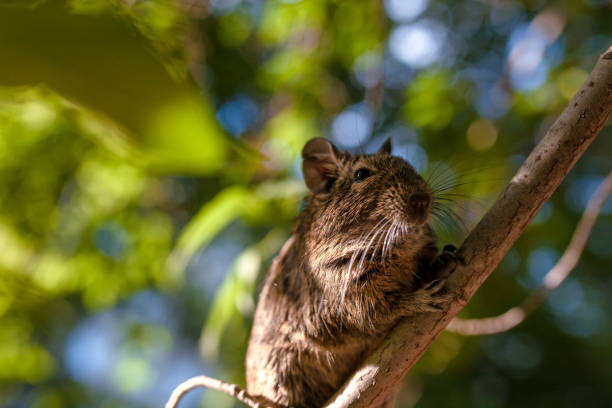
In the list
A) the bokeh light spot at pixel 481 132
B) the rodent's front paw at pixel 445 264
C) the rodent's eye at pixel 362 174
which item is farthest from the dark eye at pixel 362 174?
the bokeh light spot at pixel 481 132

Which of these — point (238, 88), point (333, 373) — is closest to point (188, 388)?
point (333, 373)

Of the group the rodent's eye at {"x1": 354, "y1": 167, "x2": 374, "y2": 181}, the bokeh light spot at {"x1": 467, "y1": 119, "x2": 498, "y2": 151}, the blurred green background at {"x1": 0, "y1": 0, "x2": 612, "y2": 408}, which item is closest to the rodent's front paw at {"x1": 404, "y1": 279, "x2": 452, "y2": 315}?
the rodent's eye at {"x1": 354, "y1": 167, "x2": 374, "y2": 181}

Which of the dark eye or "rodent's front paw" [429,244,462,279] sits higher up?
the dark eye

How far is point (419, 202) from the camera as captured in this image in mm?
1109

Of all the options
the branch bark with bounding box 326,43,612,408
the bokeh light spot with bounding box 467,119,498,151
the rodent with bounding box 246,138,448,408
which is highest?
the bokeh light spot with bounding box 467,119,498,151

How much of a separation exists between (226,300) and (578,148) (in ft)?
4.02

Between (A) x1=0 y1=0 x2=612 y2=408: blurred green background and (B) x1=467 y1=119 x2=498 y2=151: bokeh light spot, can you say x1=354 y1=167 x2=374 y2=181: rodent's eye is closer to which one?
(A) x1=0 y1=0 x2=612 y2=408: blurred green background

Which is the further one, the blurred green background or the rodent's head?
the blurred green background

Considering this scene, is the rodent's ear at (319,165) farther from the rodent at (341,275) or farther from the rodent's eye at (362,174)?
the rodent's eye at (362,174)

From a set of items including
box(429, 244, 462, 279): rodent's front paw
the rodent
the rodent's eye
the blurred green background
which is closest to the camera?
A: box(429, 244, 462, 279): rodent's front paw

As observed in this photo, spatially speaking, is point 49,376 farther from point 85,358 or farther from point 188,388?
point 188,388

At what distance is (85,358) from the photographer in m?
3.67

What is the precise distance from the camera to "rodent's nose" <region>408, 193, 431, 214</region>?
3.64 feet

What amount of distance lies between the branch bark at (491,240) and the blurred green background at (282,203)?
2.64 ft
